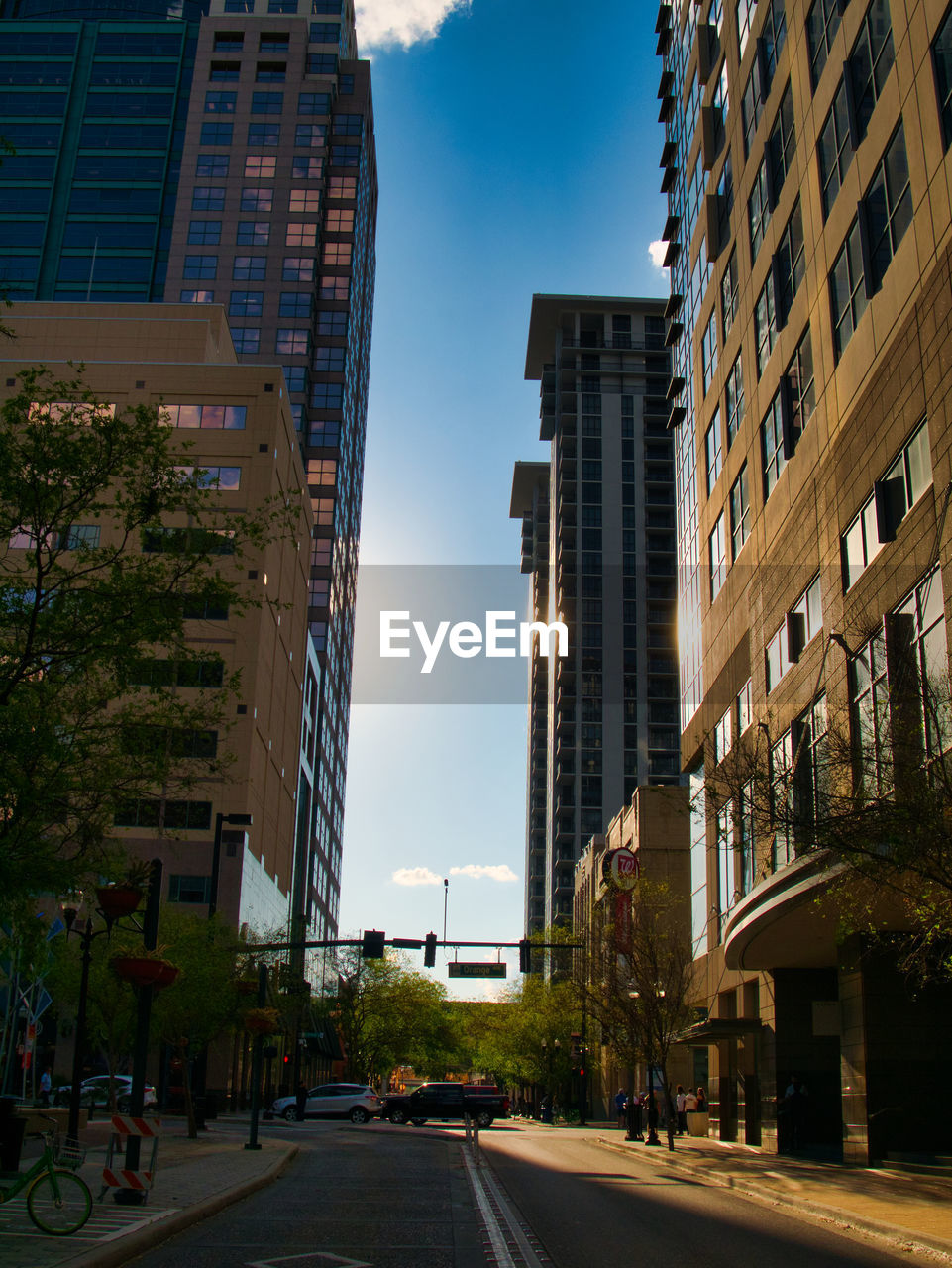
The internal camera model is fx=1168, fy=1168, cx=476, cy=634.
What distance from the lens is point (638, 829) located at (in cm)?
6881

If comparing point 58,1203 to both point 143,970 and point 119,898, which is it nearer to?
point 143,970

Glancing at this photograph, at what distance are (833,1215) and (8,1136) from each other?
11.3 meters

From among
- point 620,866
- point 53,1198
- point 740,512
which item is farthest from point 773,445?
point 53,1198

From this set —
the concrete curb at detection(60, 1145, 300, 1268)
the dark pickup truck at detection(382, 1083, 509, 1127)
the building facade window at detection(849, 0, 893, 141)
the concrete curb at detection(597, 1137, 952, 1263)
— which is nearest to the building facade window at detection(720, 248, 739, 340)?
the building facade window at detection(849, 0, 893, 141)

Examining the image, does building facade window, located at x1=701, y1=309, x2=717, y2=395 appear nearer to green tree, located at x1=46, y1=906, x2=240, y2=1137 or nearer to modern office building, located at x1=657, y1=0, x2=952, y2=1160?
modern office building, located at x1=657, y1=0, x2=952, y2=1160

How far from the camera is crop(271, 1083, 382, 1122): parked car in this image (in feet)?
169

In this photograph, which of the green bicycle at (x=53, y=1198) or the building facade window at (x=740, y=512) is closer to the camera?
the green bicycle at (x=53, y=1198)

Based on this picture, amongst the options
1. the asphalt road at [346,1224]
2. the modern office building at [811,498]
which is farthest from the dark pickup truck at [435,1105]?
the asphalt road at [346,1224]

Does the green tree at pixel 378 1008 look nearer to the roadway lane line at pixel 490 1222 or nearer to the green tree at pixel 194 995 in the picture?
the green tree at pixel 194 995

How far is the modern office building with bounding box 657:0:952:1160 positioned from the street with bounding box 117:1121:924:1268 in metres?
5.26

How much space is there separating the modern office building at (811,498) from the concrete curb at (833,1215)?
4.42 meters

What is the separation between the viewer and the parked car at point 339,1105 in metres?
51.4

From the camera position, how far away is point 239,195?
12612 cm

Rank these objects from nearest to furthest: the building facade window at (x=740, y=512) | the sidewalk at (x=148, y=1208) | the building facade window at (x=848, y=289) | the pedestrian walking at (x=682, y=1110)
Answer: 1. the sidewalk at (x=148, y=1208)
2. the building facade window at (x=848, y=289)
3. the building facade window at (x=740, y=512)
4. the pedestrian walking at (x=682, y=1110)
